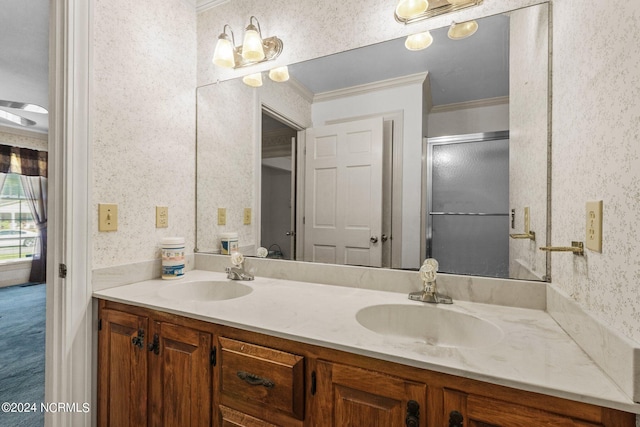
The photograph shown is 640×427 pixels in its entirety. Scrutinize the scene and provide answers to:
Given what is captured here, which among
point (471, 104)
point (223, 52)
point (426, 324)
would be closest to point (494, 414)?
point (426, 324)

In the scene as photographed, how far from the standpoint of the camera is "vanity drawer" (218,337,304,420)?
0.87 m

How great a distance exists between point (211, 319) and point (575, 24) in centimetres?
139

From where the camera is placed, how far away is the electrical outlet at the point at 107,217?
4.32 feet

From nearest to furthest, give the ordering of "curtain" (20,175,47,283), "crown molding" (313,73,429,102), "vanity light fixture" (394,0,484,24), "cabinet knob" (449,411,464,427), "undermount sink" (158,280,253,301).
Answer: "cabinet knob" (449,411,464,427)
"vanity light fixture" (394,0,484,24)
"crown molding" (313,73,429,102)
"undermount sink" (158,280,253,301)
"curtain" (20,175,47,283)

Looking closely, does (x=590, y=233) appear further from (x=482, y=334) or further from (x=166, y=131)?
(x=166, y=131)

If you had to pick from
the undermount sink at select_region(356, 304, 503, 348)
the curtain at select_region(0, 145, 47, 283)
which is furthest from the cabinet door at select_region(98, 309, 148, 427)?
the curtain at select_region(0, 145, 47, 283)

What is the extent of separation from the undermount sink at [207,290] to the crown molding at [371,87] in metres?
0.99

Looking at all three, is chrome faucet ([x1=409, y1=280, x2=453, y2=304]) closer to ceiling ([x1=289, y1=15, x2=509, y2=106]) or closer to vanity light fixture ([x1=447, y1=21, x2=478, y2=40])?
ceiling ([x1=289, y1=15, x2=509, y2=106])

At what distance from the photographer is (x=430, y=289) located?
1.15 meters

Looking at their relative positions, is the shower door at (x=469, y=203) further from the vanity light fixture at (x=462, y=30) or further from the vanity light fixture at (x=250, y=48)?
the vanity light fixture at (x=250, y=48)

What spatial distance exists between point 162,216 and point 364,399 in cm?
133

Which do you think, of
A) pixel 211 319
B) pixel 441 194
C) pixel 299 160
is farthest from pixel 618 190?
pixel 299 160

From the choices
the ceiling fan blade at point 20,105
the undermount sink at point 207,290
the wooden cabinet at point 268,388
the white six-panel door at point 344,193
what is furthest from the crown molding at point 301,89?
the ceiling fan blade at point 20,105

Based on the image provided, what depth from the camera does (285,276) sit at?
155cm
